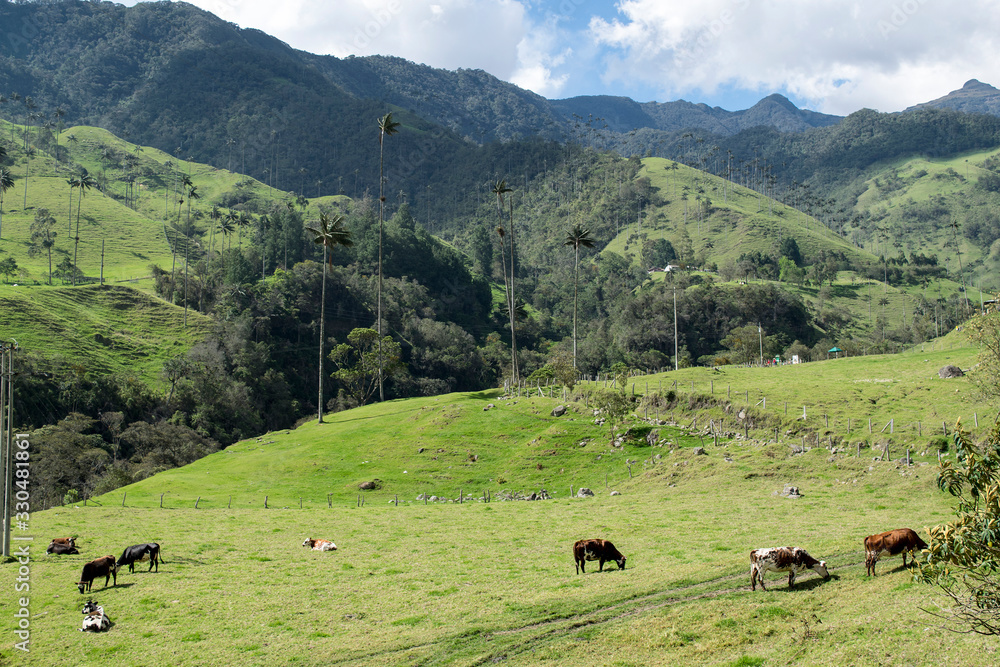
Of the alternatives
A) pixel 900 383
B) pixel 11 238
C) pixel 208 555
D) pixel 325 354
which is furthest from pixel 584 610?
pixel 11 238

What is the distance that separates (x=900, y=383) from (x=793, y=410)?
42.0 feet

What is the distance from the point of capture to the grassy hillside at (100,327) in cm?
10644

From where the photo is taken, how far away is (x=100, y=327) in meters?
120

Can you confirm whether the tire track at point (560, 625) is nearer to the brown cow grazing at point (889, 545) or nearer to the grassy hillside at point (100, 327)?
the brown cow grazing at point (889, 545)

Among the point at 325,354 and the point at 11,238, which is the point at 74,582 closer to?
the point at 325,354

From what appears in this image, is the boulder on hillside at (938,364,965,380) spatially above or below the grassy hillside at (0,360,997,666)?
above

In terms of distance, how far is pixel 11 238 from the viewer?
178375mm

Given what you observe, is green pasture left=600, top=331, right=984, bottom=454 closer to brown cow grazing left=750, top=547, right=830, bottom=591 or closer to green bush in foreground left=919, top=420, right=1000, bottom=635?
brown cow grazing left=750, top=547, right=830, bottom=591

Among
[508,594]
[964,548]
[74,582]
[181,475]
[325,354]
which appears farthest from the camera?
[325,354]

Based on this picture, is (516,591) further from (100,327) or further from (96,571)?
(100,327)

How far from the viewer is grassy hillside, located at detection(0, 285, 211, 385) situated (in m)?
106

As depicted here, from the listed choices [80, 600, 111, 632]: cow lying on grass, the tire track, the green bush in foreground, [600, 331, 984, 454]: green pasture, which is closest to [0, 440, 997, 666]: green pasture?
the tire track

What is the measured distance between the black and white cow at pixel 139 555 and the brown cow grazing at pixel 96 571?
1.81 m

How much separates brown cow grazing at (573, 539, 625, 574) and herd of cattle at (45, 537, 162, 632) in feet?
52.5
